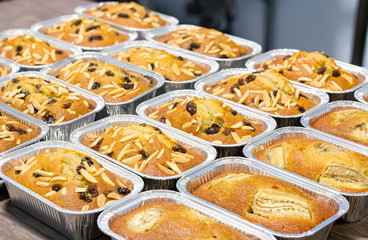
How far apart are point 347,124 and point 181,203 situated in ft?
3.53

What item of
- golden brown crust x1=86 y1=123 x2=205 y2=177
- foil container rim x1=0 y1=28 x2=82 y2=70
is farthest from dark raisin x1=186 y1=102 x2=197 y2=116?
foil container rim x1=0 y1=28 x2=82 y2=70

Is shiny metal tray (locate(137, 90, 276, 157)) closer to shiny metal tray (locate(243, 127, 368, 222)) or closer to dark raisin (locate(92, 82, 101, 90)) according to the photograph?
shiny metal tray (locate(243, 127, 368, 222))

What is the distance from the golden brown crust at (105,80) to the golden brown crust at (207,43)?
1.85 ft

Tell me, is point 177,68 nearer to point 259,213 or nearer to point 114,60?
point 114,60

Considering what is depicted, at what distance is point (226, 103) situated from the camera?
3.10 metres

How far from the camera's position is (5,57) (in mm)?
3801

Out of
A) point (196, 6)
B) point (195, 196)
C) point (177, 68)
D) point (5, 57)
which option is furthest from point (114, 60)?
point (196, 6)

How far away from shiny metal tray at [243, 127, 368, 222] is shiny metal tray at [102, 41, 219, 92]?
832mm

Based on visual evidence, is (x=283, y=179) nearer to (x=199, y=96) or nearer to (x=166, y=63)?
(x=199, y=96)

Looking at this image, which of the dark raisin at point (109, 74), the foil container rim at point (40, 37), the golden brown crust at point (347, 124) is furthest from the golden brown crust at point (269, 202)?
the foil container rim at point (40, 37)

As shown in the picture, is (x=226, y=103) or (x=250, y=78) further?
(x=250, y=78)

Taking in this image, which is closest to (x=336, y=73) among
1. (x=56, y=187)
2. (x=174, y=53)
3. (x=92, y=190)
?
(x=174, y=53)

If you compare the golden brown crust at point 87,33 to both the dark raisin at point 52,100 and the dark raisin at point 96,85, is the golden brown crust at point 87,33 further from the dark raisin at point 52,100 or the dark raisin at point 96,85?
the dark raisin at point 52,100

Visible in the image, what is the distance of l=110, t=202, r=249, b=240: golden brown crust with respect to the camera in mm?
2029
